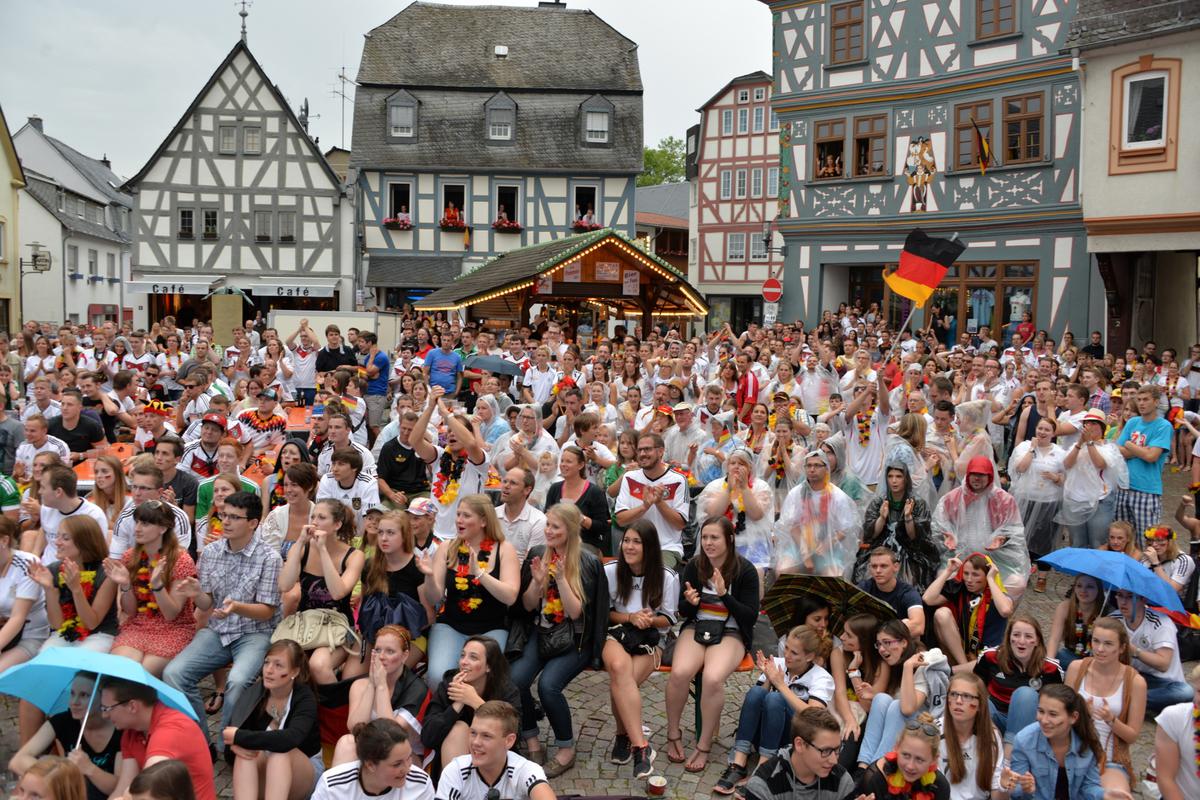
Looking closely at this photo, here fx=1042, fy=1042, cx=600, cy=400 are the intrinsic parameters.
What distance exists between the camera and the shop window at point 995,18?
2286 centimetres

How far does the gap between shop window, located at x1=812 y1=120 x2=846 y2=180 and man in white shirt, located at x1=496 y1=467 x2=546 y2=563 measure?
2110 centimetres

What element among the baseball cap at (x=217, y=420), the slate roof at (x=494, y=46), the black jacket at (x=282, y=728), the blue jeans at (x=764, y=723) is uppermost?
the slate roof at (x=494, y=46)

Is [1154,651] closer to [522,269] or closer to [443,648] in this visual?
[443,648]

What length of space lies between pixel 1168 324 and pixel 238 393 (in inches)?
774

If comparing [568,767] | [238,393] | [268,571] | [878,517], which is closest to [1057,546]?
[878,517]

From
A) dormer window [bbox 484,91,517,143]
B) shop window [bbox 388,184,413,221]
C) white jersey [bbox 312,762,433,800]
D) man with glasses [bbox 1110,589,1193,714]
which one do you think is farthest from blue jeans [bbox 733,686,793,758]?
dormer window [bbox 484,91,517,143]

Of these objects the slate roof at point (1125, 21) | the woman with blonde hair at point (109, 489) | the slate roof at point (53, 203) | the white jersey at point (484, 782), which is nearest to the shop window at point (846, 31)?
the slate roof at point (1125, 21)

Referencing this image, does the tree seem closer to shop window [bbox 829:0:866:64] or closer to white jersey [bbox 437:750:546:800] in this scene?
shop window [bbox 829:0:866:64]

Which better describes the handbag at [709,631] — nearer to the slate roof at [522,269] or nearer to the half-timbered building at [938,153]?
the slate roof at [522,269]

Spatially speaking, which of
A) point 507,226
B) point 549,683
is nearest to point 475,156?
point 507,226

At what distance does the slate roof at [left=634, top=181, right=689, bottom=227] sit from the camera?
56906mm

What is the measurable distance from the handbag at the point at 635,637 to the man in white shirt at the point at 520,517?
84 cm

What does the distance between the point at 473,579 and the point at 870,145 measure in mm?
21922

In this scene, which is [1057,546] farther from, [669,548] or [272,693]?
[272,693]
